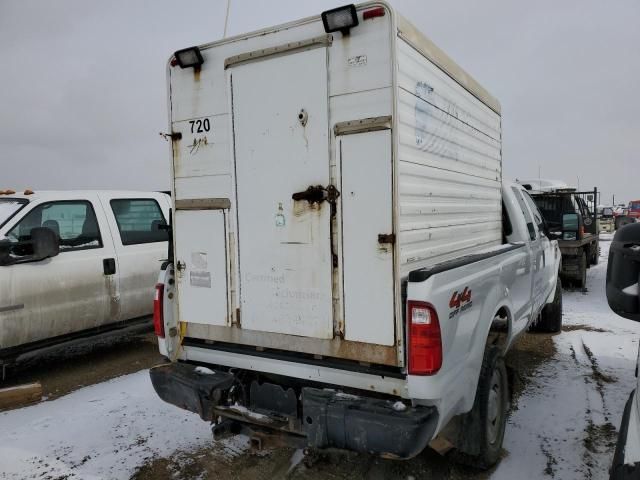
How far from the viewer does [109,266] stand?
595cm

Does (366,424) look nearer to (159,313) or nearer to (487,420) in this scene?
(487,420)

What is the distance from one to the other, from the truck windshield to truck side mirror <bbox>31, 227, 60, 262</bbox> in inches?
18.0

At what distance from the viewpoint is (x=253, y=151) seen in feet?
10.4

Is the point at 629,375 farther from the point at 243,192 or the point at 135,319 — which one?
the point at 135,319

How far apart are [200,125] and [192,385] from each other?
177 cm

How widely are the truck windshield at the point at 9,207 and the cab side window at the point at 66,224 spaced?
0.39 feet

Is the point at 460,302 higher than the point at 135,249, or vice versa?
the point at 135,249

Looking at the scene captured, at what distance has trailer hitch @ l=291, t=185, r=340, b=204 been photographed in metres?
2.86

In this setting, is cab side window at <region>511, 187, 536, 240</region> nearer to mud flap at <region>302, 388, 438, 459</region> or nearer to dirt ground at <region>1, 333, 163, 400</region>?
mud flap at <region>302, 388, 438, 459</region>

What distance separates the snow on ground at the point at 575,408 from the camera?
11.3ft

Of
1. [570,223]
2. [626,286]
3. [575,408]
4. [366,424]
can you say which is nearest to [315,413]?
[366,424]

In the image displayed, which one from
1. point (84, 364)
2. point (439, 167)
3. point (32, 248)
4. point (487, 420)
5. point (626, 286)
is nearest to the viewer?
point (626, 286)

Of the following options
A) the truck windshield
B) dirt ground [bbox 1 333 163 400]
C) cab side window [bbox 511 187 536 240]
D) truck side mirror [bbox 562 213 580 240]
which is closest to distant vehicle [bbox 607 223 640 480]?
cab side window [bbox 511 187 536 240]

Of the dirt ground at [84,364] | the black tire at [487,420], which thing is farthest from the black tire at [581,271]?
the dirt ground at [84,364]
